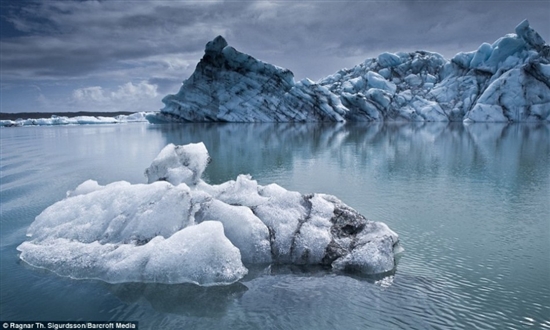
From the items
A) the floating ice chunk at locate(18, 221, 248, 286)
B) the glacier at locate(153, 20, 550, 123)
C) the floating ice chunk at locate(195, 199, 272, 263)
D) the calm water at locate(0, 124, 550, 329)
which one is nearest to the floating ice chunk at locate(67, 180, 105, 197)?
the calm water at locate(0, 124, 550, 329)

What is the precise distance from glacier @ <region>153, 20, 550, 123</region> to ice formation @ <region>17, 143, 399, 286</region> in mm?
49959

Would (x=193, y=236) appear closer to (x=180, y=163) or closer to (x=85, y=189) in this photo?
(x=180, y=163)

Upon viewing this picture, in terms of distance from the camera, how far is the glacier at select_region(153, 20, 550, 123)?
52.9 metres

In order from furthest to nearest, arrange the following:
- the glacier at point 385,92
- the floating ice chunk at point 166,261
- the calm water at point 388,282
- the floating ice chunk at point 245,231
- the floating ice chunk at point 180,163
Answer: the glacier at point 385,92
the floating ice chunk at point 180,163
the floating ice chunk at point 245,231
the floating ice chunk at point 166,261
the calm water at point 388,282

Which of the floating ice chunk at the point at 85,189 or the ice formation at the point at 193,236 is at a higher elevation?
the floating ice chunk at the point at 85,189

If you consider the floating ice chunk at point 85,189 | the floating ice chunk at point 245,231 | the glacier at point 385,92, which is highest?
the glacier at point 385,92

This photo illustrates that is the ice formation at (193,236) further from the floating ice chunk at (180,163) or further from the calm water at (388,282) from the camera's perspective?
the floating ice chunk at (180,163)

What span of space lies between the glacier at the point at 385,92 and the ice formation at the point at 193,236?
164 feet

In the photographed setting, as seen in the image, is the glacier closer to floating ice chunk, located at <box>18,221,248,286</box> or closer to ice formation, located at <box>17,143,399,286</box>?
ice formation, located at <box>17,143,399,286</box>

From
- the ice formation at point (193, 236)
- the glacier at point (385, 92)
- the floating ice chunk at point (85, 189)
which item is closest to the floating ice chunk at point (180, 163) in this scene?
the floating ice chunk at point (85, 189)

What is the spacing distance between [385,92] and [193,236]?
6427 cm

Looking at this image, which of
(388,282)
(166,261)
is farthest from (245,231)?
(388,282)

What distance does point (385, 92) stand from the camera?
6481 centimetres

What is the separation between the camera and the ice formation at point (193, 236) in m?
5.86
